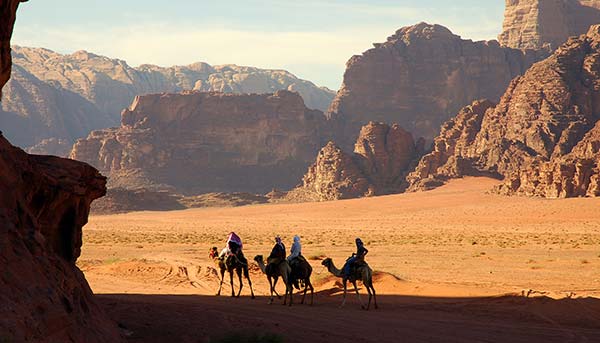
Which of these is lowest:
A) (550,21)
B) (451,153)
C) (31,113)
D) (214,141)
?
(214,141)

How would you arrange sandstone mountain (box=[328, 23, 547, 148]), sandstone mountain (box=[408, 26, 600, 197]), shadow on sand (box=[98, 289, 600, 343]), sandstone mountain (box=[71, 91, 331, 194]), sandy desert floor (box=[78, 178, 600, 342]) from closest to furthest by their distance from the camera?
shadow on sand (box=[98, 289, 600, 343]), sandy desert floor (box=[78, 178, 600, 342]), sandstone mountain (box=[408, 26, 600, 197]), sandstone mountain (box=[71, 91, 331, 194]), sandstone mountain (box=[328, 23, 547, 148])

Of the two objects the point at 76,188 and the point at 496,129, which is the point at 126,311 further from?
the point at 496,129

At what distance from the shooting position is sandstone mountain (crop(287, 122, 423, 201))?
104 meters

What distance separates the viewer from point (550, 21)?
558 feet

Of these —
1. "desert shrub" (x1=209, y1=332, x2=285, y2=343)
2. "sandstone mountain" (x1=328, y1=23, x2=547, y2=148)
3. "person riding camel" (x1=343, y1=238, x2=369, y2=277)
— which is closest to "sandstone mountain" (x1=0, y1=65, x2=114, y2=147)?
"sandstone mountain" (x1=328, y1=23, x2=547, y2=148)

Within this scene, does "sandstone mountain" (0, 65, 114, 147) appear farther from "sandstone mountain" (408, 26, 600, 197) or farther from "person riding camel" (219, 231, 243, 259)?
"person riding camel" (219, 231, 243, 259)

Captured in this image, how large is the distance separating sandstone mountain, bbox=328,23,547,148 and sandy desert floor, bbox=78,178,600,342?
79353 millimetres

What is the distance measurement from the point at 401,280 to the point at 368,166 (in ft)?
268

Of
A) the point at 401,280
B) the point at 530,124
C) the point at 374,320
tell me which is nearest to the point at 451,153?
the point at 530,124

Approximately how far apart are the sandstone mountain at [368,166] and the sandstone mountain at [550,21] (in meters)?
72.3

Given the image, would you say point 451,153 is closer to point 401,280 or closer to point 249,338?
point 401,280

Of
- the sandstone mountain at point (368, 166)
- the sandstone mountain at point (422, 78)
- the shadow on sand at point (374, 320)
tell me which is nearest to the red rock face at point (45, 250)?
the shadow on sand at point (374, 320)

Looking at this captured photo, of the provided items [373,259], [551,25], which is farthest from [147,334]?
[551,25]

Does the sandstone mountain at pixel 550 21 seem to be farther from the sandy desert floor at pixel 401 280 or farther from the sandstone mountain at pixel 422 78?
the sandy desert floor at pixel 401 280
